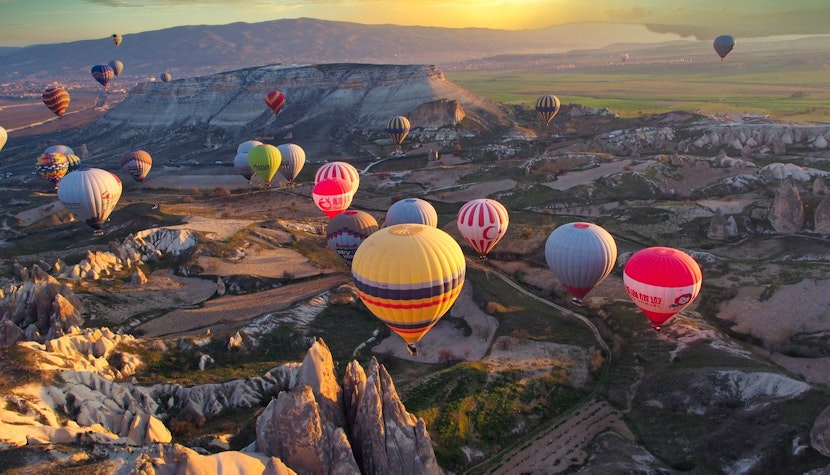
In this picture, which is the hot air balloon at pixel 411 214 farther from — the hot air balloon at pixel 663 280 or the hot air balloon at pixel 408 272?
the hot air balloon at pixel 663 280

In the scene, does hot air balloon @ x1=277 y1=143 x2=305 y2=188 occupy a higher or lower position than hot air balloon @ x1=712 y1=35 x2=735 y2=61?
lower

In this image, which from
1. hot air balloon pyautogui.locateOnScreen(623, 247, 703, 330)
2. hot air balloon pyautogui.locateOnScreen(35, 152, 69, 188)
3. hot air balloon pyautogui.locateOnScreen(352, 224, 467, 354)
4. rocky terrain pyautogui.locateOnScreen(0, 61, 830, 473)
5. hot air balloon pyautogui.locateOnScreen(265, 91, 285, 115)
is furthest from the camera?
hot air balloon pyautogui.locateOnScreen(265, 91, 285, 115)

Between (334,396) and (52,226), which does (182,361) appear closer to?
(334,396)

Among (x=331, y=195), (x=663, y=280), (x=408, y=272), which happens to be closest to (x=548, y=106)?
(x=331, y=195)

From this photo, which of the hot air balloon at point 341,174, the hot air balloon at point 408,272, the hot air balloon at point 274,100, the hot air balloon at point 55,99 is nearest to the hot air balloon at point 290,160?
the hot air balloon at point 341,174

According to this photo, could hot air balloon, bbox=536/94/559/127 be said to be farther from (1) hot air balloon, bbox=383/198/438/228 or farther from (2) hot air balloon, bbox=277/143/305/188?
(1) hot air balloon, bbox=383/198/438/228

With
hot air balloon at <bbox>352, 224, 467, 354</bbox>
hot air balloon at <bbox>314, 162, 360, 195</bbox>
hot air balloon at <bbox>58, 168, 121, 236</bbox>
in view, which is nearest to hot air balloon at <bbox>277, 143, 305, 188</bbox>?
hot air balloon at <bbox>314, 162, 360, 195</bbox>
